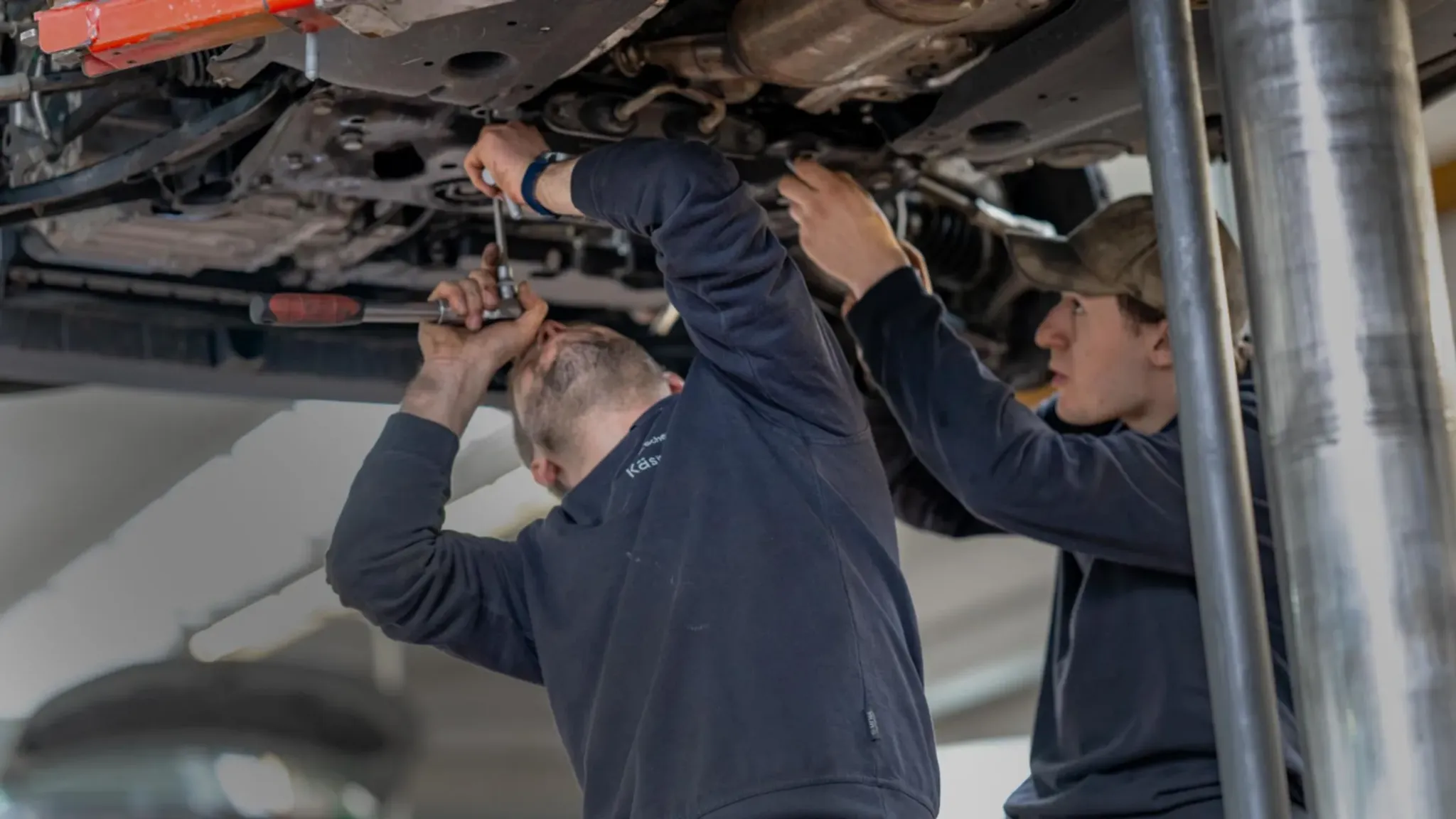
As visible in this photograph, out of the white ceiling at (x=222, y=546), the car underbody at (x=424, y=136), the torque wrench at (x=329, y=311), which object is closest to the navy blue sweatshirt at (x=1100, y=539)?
the car underbody at (x=424, y=136)

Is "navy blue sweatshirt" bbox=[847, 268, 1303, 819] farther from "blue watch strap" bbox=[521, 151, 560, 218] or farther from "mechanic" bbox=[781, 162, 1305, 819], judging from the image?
"blue watch strap" bbox=[521, 151, 560, 218]

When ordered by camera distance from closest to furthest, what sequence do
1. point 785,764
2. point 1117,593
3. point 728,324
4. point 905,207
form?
point 785,764
point 728,324
point 1117,593
point 905,207

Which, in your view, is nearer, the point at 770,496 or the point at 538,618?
the point at 770,496

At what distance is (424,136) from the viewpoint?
5.05 feet

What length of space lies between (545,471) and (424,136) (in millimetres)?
375

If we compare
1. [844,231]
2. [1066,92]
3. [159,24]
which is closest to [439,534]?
[844,231]

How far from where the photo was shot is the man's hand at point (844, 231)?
1559 mm

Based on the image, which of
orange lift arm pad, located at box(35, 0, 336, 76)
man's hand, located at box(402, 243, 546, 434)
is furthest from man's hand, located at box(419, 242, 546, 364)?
orange lift arm pad, located at box(35, 0, 336, 76)

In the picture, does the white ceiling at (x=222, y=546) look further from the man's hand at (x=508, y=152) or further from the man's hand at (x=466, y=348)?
the man's hand at (x=508, y=152)

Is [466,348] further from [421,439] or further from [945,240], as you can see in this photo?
[945,240]

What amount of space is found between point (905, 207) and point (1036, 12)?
585mm

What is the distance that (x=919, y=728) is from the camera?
1.38 metres

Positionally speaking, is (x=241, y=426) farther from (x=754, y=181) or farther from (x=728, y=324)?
(x=728, y=324)

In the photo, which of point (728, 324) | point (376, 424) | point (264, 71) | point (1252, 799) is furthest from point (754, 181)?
point (376, 424)
